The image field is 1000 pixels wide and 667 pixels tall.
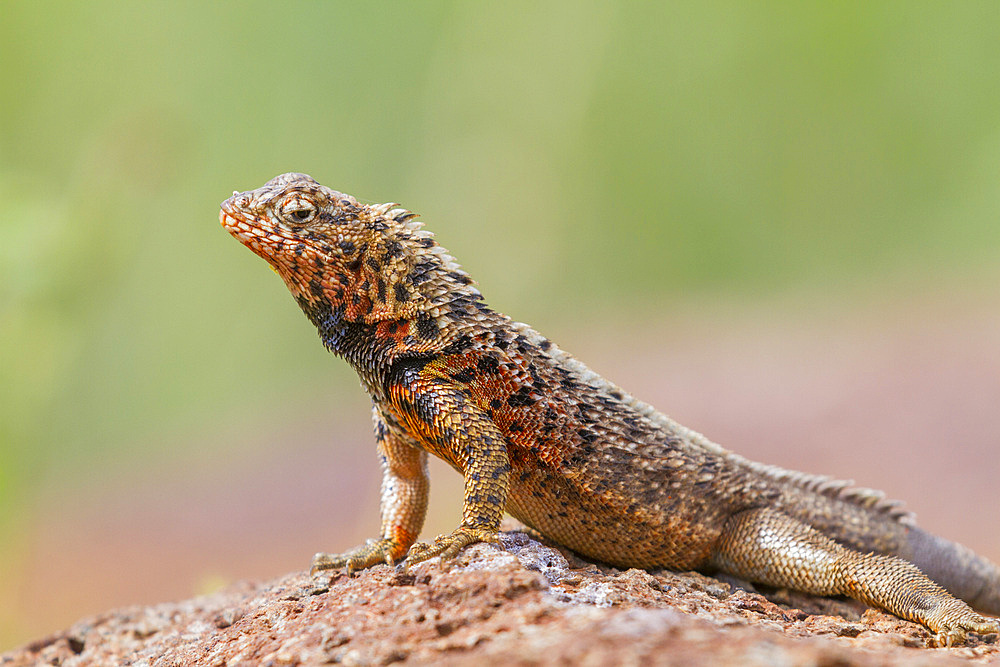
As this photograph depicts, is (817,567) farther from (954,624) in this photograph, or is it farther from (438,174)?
(438,174)

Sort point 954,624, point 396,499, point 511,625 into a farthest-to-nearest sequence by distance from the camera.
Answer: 1. point 396,499
2. point 954,624
3. point 511,625

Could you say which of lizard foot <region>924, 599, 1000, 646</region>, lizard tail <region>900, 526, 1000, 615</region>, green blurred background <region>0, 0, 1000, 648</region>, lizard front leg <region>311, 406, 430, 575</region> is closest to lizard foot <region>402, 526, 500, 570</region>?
lizard front leg <region>311, 406, 430, 575</region>

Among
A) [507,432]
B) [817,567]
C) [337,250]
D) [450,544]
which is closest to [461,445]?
[507,432]

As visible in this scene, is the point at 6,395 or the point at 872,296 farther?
the point at 872,296

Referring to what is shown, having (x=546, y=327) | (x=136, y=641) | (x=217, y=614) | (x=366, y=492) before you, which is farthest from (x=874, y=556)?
(x=546, y=327)

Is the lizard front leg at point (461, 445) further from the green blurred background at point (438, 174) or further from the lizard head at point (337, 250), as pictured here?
the green blurred background at point (438, 174)

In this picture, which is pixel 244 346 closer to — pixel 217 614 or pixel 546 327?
pixel 546 327
